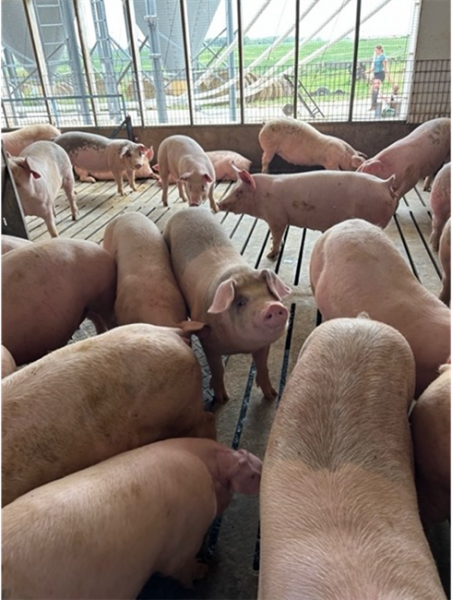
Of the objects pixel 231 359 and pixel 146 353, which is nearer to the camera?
pixel 146 353

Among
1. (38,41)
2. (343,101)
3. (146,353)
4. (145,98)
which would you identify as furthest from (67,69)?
(146,353)

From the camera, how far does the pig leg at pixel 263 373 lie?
219 cm

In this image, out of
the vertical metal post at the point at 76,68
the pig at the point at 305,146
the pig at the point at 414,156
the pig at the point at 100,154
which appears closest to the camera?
the pig at the point at 414,156

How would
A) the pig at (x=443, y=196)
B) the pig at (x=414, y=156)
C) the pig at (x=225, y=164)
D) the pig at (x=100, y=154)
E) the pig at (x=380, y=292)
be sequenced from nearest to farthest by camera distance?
the pig at (x=380, y=292) → the pig at (x=443, y=196) → the pig at (x=414, y=156) → the pig at (x=100, y=154) → the pig at (x=225, y=164)

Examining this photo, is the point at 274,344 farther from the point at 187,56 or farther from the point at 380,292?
the point at 187,56

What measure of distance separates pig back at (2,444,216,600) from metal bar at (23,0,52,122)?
27.2 feet

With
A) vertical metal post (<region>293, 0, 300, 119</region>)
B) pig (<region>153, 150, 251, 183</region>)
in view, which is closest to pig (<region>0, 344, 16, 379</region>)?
pig (<region>153, 150, 251, 183</region>)

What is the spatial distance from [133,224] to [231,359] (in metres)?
1.05

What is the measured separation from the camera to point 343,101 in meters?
6.96

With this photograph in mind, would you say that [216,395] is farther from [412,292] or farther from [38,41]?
[38,41]

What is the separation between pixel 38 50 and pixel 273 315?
8255mm

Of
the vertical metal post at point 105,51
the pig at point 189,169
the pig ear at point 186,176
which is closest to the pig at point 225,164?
the pig at point 189,169

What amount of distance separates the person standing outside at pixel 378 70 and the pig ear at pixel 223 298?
628 centimetres

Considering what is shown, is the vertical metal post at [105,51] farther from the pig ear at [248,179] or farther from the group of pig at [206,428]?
the group of pig at [206,428]
